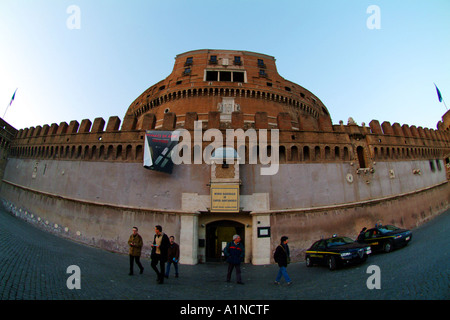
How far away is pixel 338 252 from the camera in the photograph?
8250mm

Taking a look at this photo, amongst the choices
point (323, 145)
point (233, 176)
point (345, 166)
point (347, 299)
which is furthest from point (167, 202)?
point (345, 166)

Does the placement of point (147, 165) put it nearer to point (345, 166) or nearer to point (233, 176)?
point (233, 176)

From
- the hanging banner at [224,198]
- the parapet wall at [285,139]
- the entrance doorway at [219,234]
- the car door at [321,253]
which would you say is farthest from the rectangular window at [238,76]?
the car door at [321,253]

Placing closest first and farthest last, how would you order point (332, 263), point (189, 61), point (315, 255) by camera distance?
point (332, 263) → point (315, 255) → point (189, 61)

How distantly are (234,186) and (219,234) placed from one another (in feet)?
11.5

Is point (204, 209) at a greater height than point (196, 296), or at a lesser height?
greater

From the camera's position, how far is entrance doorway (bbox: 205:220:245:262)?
512 inches

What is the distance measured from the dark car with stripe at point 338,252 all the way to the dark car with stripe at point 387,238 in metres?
2.14

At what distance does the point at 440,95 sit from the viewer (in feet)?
77.1

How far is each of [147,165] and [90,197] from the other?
221 inches

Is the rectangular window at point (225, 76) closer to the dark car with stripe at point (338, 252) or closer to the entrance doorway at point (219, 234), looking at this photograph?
the entrance doorway at point (219, 234)

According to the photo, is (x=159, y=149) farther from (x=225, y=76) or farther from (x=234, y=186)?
(x=225, y=76)

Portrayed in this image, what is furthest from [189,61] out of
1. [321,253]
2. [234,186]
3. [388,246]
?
[388,246]

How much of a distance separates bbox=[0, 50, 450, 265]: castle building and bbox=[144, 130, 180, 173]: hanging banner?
0.63ft
